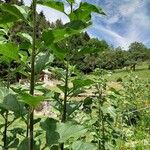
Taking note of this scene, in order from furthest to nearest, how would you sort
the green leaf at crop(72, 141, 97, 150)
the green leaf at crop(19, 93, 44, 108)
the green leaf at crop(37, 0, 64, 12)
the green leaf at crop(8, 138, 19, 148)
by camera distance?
the green leaf at crop(8, 138, 19, 148) < the green leaf at crop(72, 141, 97, 150) < the green leaf at crop(37, 0, 64, 12) < the green leaf at crop(19, 93, 44, 108)

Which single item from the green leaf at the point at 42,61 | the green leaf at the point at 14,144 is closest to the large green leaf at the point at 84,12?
the green leaf at the point at 42,61

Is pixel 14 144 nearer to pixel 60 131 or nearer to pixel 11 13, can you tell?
pixel 60 131

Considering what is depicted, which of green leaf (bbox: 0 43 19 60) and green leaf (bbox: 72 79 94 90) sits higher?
green leaf (bbox: 0 43 19 60)

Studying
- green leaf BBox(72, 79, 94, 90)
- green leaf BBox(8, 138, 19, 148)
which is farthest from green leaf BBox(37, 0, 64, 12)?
green leaf BBox(8, 138, 19, 148)

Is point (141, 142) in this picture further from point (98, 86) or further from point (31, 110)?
point (31, 110)

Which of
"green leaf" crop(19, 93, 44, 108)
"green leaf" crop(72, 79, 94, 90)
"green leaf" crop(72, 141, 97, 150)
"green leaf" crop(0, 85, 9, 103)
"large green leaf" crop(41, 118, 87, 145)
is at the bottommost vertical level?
"green leaf" crop(72, 141, 97, 150)

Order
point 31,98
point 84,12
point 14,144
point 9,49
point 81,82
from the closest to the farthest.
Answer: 1. point 31,98
2. point 9,49
3. point 84,12
4. point 81,82
5. point 14,144

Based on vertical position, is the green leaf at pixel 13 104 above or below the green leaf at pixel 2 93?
below

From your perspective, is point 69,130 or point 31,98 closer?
point 31,98

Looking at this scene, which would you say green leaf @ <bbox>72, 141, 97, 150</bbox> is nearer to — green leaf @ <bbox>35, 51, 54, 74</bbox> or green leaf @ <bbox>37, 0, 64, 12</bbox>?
green leaf @ <bbox>35, 51, 54, 74</bbox>

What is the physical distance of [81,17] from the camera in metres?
2.50

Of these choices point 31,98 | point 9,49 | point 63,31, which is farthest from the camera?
point 9,49

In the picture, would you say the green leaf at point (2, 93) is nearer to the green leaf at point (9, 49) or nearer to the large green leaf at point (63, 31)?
the green leaf at point (9, 49)

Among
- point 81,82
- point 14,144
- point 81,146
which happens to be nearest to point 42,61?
point 81,82
